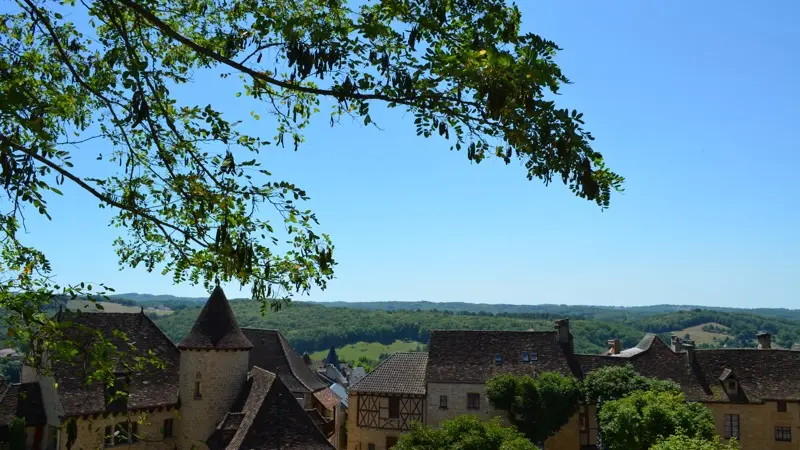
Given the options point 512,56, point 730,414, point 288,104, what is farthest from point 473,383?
point 512,56

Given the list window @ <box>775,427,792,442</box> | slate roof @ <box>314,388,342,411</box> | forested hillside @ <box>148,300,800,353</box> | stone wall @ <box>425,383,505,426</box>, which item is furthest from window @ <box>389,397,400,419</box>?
forested hillside @ <box>148,300,800,353</box>

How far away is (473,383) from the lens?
110ft

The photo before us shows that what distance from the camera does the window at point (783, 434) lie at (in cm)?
3225

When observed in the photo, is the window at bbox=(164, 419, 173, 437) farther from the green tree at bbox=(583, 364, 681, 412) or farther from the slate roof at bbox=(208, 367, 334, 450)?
the green tree at bbox=(583, 364, 681, 412)

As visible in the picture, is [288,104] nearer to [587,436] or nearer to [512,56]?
[512,56]

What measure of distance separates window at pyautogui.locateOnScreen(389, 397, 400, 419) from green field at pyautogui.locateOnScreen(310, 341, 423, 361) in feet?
321

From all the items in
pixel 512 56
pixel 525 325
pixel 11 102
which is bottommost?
pixel 525 325

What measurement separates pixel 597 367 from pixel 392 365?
11262 mm

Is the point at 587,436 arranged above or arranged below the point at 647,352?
below

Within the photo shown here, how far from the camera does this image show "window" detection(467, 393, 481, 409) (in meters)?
33.4

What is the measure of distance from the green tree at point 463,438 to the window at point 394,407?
33.3 feet

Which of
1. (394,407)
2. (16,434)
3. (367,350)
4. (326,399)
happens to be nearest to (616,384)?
(394,407)

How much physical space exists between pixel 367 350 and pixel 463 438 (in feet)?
406

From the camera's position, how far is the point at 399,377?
35.8 meters
